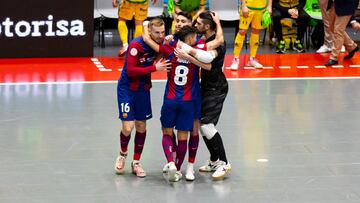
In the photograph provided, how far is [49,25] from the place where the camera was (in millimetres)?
15227

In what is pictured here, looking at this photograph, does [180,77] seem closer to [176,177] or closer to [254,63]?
[176,177]

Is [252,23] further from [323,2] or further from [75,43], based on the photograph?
[75,43]

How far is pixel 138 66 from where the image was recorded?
8.32 meters

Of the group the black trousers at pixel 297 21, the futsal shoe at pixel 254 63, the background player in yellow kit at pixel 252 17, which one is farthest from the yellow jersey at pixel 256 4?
the black trousers at pixel 297 21

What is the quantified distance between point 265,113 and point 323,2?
5.03 metres

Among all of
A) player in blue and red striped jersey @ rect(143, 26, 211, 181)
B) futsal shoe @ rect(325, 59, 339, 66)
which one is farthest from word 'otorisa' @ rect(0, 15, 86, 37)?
player in blue and red striped jersey @ rect(143, 26, 211, 181)

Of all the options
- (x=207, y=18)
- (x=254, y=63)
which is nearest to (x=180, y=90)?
(x=207, y=18)

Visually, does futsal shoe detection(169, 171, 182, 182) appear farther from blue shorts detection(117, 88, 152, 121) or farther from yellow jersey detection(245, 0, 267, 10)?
yellow jersey detection(245, 0, 267, 10)

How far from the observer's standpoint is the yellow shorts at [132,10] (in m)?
15.4

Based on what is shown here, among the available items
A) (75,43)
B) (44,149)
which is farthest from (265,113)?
(75,43)

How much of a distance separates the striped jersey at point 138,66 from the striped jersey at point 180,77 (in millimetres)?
165

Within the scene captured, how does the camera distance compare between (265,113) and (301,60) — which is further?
(301,60)

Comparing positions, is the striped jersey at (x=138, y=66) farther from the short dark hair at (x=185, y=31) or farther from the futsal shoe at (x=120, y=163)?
the futsal shoe at (x=120, y=163)

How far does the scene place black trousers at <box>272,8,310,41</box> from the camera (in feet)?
54.4
